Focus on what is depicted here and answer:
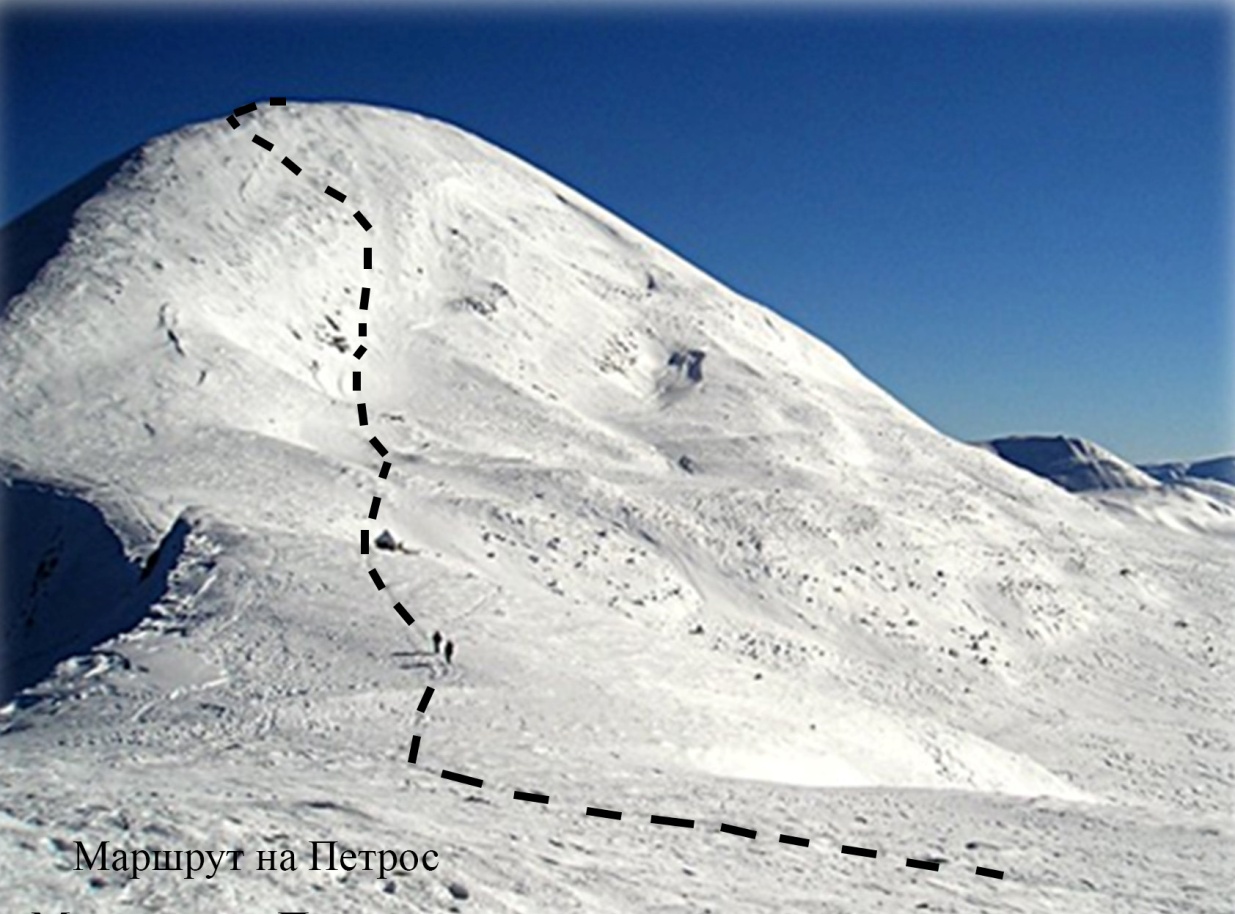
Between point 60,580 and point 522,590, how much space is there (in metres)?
10.1

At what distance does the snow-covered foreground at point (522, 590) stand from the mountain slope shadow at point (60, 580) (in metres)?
0.13

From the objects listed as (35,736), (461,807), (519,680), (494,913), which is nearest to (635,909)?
(494,913)

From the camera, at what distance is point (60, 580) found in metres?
26.8

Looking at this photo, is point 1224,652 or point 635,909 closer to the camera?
point 635,909

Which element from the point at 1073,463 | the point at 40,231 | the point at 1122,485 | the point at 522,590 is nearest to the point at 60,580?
the point at 522,590

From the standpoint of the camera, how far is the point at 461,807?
13.1 m

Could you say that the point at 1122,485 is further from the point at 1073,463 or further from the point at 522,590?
the point at 522,590

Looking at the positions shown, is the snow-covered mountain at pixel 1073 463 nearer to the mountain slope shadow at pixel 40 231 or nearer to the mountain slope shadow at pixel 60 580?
the mountain slope shadow at pixel 40 231

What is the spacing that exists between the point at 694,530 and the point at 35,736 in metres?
24.2

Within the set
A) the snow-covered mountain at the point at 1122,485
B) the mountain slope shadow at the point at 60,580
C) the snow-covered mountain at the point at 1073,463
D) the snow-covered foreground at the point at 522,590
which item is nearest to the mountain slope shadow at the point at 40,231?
the snow-covered foreground at the point at 522,590

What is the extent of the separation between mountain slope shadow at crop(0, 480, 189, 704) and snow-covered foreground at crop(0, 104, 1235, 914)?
5.2 inches

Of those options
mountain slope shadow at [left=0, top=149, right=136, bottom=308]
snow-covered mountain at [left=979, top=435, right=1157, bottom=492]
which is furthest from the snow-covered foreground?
snow-covered mountain at [left=979, top=435, right=1157, bottom=492]

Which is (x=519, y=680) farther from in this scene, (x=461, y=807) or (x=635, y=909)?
(x=635, y=909)

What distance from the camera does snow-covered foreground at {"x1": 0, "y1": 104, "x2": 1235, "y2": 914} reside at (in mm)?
12383
